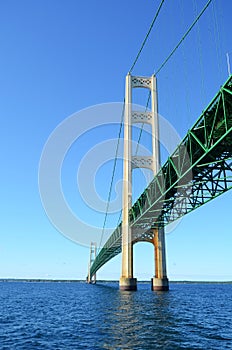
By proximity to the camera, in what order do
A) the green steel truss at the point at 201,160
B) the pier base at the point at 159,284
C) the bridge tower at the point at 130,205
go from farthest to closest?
the pier base at the point at 159,284
the bridge tower at the point at 130,205
the green steel truss at the point at 201,160

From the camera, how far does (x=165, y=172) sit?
95.4 ft

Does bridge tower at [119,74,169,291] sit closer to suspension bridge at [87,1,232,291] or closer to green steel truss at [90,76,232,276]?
suspension bridge at [87,1,232,291]

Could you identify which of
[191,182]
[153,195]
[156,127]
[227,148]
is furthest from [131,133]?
[227,148]

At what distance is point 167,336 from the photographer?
47.4 feet

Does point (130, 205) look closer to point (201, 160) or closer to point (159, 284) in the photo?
point (159, 284)

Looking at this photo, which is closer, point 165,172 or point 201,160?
point 201,160

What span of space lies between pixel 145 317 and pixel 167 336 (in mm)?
5982

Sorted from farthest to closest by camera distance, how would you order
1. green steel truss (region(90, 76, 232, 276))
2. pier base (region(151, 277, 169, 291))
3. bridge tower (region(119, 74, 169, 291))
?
pier base (region(151, 277, 169, 291)) < bridge tower (region(119, 74, 169, 291)) < green steel truss (region(90, 76, 232, 276))

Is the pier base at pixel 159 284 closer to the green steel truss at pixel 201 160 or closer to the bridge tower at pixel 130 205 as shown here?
the bridge tower at pixel 130 205

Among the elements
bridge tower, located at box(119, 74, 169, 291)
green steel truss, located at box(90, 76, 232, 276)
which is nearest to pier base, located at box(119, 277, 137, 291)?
bridge tower, located at box(119, 74, 169, 291)

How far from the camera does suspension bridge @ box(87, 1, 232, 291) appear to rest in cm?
1892

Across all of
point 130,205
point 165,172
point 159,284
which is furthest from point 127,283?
point 165,172

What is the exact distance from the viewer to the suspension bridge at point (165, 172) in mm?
18922

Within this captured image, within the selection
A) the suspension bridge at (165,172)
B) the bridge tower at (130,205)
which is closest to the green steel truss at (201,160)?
the suspension bridge at (165,172)
